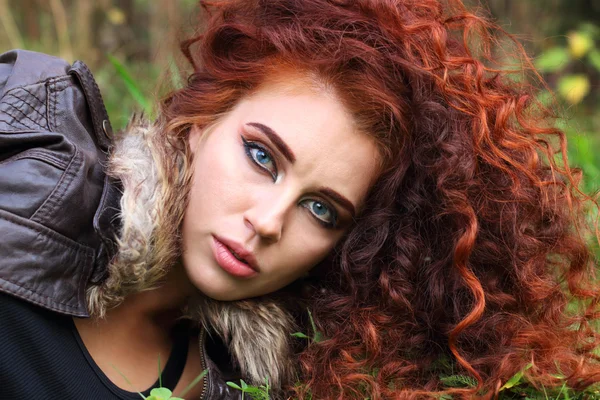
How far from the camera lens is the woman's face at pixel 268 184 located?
7.14ft

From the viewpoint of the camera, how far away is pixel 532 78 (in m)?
2.74

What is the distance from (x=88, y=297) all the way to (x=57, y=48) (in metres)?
4.30

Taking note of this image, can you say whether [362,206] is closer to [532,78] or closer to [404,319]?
[404,319]

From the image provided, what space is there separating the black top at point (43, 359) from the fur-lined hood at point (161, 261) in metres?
0.14

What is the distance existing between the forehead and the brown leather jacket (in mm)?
550

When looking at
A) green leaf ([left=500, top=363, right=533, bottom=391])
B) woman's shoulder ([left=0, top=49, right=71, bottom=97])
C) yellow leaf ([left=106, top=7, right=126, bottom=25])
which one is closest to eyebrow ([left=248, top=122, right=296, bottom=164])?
woman's shoulder ([left=0, top=49, right=71, bottom=97])

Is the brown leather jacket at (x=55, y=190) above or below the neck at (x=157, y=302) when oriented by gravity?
above

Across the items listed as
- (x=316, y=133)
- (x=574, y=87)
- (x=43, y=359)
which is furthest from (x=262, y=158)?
(x=574, y=87)

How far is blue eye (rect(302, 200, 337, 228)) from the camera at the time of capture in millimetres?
2293

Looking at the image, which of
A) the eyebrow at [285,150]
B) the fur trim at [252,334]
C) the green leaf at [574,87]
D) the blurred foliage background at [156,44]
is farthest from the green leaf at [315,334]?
the green leaf at [574,87]

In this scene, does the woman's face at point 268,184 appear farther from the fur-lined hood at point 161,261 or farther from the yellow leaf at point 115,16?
the yellow leaf at point 115,16

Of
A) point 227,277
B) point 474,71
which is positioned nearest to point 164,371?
point 227,277

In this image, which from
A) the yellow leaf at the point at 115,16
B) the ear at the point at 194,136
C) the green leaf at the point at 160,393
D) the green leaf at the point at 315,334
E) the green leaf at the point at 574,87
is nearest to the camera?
the green leaf at the point at 160,393

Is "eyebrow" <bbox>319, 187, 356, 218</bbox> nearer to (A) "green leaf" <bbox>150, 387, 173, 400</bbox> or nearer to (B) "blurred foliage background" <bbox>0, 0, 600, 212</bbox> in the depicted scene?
(A) "green leaf" <bbox>150, 387, 173, 400</bbox>
